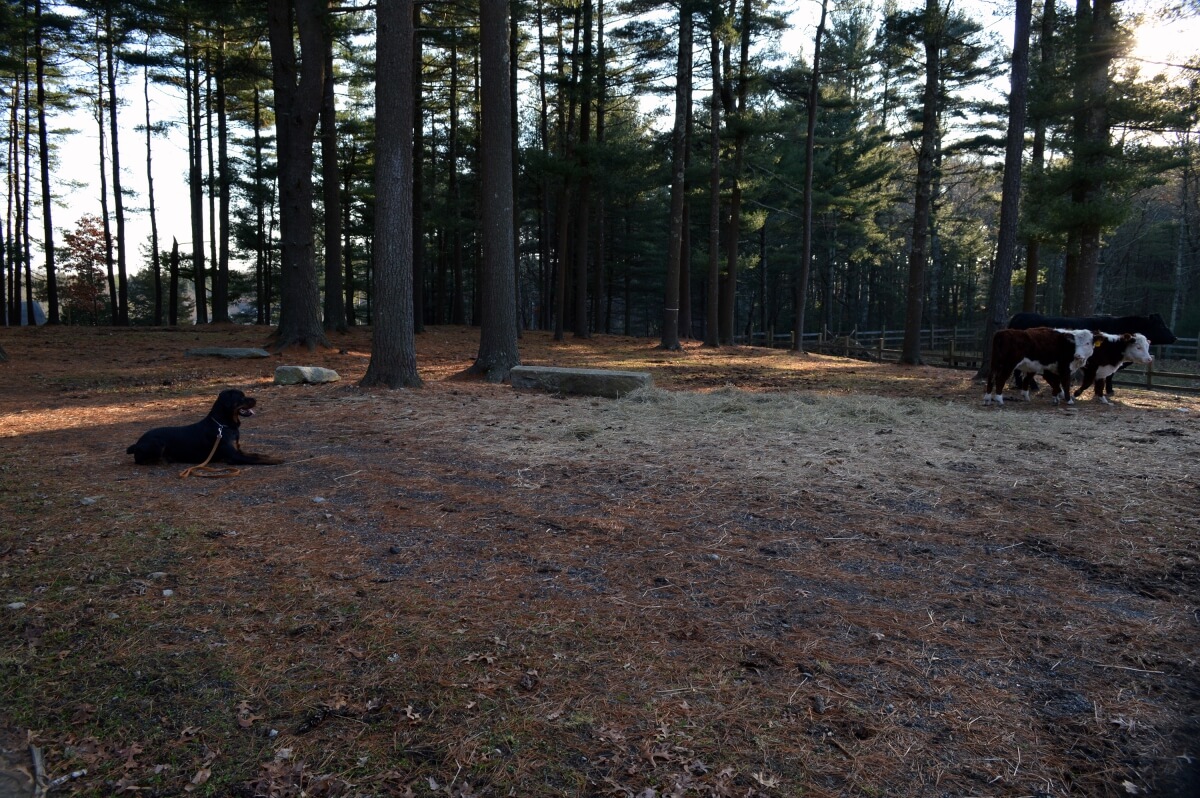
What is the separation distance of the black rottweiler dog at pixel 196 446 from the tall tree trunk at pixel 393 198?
16.9 feet

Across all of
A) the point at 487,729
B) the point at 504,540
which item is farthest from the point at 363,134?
the point at 487,729

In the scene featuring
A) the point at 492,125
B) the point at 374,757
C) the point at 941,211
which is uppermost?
the point at 941,211

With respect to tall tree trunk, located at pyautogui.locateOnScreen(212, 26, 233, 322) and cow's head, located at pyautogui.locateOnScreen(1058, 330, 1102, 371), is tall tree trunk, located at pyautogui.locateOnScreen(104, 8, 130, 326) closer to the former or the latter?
tall tree trunk, located at pyautogui.locateOnScreen(212, 26, 233, 322)

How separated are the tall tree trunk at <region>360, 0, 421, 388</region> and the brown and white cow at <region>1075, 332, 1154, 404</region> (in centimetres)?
1140

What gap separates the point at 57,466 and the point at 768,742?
690 centimetres

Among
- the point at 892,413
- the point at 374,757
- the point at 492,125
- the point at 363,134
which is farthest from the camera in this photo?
the point at 363,134

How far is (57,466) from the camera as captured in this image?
6391 millimetres

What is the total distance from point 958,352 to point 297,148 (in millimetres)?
29557

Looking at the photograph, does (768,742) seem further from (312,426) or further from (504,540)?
(312,426)

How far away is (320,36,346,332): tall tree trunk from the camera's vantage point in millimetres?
19141

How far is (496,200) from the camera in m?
13.0

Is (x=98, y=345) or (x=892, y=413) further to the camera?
(x=98, y=345)

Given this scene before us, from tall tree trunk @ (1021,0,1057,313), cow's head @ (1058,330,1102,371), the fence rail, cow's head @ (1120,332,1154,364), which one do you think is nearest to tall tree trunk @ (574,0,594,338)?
the fence rail

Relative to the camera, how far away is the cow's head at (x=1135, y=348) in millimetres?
10742
